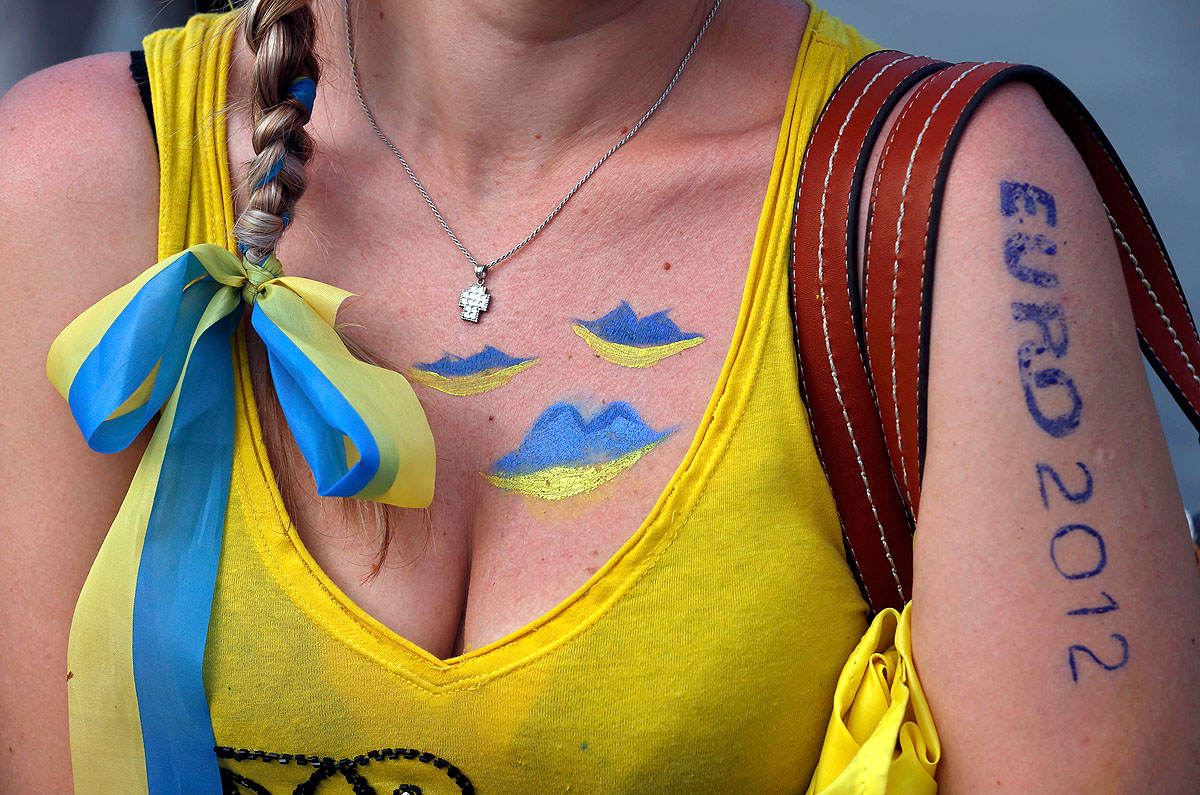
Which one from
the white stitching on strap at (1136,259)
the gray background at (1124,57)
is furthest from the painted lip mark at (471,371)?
the gray background at (1124,57)

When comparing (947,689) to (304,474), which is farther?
(304,474)

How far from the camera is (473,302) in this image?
1161 mm

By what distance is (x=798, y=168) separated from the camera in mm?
1090

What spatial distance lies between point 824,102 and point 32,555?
1036 millimetres

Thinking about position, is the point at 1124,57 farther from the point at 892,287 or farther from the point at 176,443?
the point at 176,443

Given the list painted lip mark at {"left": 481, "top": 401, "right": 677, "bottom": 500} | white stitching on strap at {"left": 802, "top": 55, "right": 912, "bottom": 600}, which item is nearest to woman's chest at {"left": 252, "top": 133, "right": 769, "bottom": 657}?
painted lip mark at {"left": 481, "top": 401, "right": 677, "bottom": 500}

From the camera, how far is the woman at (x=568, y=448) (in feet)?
2.94

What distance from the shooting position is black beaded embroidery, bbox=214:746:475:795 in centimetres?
100

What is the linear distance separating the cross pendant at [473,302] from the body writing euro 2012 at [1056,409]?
58 cm

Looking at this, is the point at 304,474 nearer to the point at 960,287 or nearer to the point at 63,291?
the point at 63,291

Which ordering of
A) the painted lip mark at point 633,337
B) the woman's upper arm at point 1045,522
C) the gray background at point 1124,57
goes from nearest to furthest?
the woman's upper arm at point 1045,522 < the painted lip mark at point 633,337 < the gray background at point 1124,57

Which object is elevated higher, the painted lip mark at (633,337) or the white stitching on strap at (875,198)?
the white stitching on strap at (875,198)

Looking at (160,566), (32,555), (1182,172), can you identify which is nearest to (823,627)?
(160,566)

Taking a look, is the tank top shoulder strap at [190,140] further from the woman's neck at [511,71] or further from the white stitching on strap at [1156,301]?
the white stitching on strap at [1156,301]
